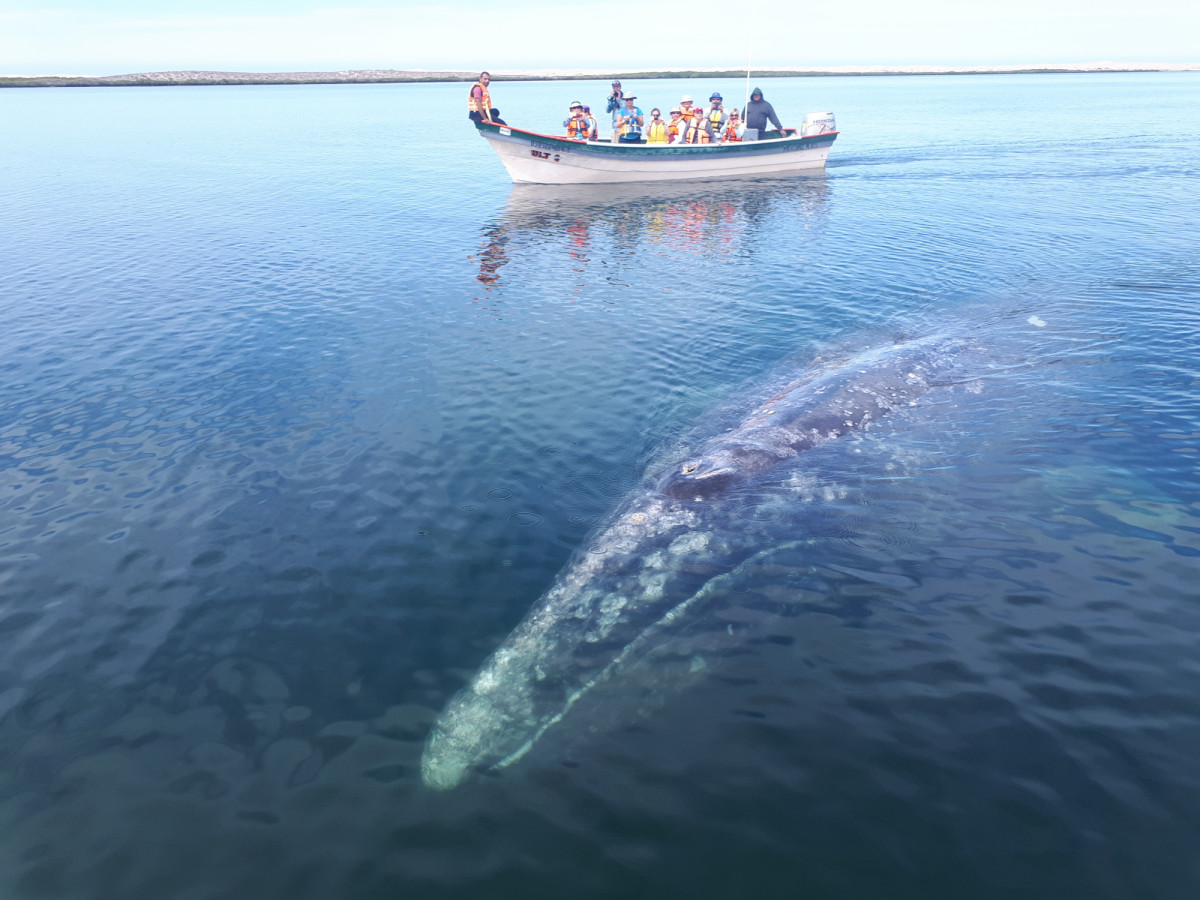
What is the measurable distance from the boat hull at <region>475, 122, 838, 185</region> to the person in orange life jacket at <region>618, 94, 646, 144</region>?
75.3 inches

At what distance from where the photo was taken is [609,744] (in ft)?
27.2

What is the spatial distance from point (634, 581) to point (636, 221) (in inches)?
1274

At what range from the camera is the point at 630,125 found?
48281 mm

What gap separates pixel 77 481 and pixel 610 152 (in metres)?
41.1

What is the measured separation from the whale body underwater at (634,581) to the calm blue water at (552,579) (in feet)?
1.20

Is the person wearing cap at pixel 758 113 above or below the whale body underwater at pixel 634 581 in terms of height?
above

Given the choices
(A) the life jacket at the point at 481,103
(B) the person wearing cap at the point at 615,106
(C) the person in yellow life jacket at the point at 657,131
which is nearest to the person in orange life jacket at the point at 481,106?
(A) the life jacket at the point at 481,103

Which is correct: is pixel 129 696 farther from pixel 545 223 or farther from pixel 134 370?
pixel 545 223

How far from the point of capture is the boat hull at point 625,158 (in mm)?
46500

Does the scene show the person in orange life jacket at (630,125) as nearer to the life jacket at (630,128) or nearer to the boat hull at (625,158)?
the life jacket at (630,128)

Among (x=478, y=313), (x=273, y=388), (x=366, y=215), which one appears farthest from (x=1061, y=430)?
(x=366, y=215)

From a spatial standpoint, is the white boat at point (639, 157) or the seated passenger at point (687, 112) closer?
the white boat at point (639, 157)

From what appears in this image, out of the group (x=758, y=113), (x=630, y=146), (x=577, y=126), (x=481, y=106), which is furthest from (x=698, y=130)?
(x=481, y=106)

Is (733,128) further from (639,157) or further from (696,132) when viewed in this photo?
(639,157)
